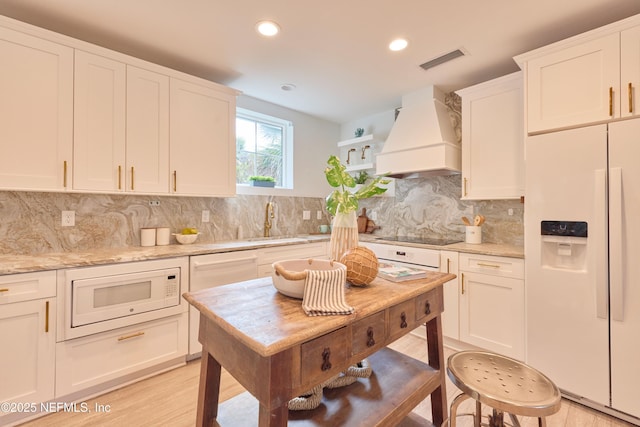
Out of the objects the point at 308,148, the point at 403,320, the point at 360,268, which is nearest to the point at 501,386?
the point at 403,320

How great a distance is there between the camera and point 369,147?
382cm

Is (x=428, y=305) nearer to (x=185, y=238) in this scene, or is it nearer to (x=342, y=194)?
(x=342, y=194)

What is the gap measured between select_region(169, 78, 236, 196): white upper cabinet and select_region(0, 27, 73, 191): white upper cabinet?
681 mm

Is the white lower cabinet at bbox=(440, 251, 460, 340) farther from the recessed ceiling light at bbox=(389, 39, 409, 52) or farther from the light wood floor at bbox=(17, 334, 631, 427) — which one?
the recessed ceiling light at bbox=(389, 39, 409, 52)

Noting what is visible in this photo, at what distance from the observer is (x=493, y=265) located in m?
2.26

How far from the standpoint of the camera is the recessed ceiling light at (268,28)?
6.44ft

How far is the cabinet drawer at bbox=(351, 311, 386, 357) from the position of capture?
1.02 metres

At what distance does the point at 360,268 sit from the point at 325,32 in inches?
70.1

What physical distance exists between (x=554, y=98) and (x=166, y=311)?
316 cm

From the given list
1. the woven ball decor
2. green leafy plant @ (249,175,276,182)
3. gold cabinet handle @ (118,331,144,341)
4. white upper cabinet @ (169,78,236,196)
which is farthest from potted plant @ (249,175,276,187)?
the woven ball decor

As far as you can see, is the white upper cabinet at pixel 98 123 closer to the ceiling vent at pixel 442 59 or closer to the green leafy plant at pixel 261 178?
the green leafy plant at pixel 261 178

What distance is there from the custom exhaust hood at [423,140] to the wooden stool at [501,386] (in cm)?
187

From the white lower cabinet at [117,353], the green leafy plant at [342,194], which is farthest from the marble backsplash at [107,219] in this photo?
the green leafy plant at [342,194]

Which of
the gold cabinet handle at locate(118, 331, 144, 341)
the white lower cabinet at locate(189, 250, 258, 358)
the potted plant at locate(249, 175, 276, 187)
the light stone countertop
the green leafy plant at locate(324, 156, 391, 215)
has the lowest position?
the gold cabinet handle at locate(118, 331, 144, 341)
